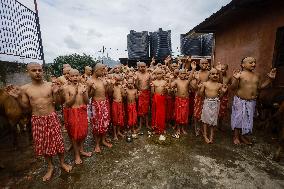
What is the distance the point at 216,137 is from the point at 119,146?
8.62 feet

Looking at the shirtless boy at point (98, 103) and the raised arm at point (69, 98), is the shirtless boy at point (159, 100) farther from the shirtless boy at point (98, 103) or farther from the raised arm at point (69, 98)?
the raised arm at point (69, 98)

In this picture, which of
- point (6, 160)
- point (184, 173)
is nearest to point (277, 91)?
point (184, 173)

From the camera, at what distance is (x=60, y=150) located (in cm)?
420

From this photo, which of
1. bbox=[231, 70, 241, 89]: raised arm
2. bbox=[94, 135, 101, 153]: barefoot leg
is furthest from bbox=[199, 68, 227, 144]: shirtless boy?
bbox=[94, 135, 101, 153]: barefoot leg

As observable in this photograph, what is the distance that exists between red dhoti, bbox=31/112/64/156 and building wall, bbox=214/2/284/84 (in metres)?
5.89

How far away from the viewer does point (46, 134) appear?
403cm

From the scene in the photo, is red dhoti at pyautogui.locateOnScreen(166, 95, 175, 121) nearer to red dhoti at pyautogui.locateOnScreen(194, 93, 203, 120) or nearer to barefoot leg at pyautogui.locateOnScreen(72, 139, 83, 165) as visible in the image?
red dhoti at pyautogui.locateOnScreen(194, 93, 203, 120)

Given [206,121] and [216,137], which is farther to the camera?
[216,137]

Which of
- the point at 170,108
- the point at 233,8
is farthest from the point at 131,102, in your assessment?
the point at 233,8

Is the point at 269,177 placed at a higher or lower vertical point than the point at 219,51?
lower

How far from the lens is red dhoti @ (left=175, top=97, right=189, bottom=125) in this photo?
6.08 m

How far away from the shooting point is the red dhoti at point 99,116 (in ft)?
16.8

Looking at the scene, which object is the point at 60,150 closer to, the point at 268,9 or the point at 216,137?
the point at 216,137

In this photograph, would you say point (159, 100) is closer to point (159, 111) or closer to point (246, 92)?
point (159, 111)
